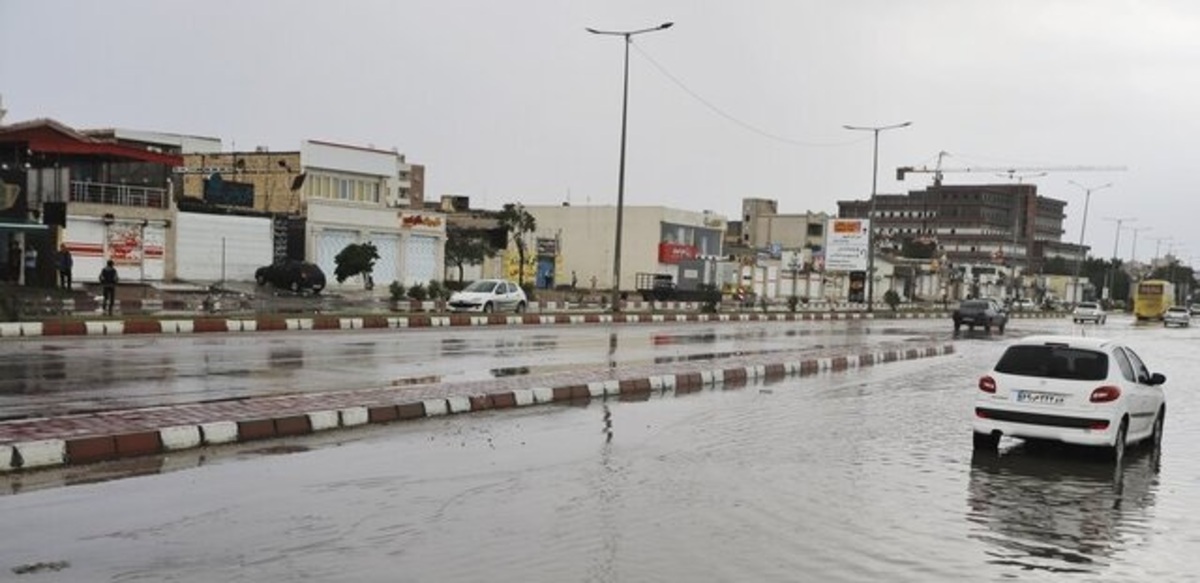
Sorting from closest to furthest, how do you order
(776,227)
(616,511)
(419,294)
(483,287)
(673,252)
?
1. (616,511)
2. (483,287)
3. (419,294)
4. (673,252)
5. (776,227)

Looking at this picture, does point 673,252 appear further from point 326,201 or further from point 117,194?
point 117,194

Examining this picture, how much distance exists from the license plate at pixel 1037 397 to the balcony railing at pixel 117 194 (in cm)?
4274

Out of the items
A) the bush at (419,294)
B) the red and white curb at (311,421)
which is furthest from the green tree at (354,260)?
the red and white curb at (311,421)

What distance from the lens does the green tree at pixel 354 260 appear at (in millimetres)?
54250

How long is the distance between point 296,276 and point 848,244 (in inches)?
1755

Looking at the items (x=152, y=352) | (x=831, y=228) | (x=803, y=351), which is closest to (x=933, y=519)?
(x=152, y=352)

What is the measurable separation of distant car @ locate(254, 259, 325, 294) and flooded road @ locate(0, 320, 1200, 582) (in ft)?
129

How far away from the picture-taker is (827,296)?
4035 inches

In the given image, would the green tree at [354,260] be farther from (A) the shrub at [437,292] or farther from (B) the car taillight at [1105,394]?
(B) the car taillight at [1105,394]

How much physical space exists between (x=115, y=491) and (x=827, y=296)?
97326mm

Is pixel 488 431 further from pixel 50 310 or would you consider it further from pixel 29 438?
pixel 50 310

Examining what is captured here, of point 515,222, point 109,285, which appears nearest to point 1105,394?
point 109,285

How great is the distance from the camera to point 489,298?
1745 inches

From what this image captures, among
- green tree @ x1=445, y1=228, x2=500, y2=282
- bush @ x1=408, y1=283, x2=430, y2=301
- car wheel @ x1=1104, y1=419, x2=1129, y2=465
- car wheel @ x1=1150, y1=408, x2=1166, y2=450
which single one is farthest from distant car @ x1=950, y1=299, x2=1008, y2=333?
car wheel @ x1=1104, y1=419, x2=1129, y2=465
